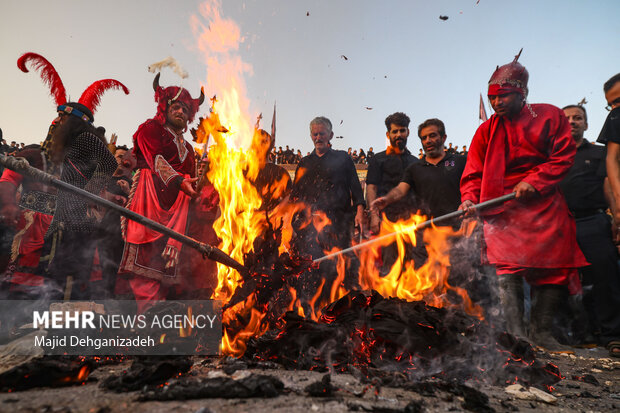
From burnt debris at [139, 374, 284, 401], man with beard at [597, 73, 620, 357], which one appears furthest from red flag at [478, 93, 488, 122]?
burnt debris at [139, 374, 284, 401]

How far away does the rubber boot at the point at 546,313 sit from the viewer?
3627 mm

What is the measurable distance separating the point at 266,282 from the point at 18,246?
3396 millimetres

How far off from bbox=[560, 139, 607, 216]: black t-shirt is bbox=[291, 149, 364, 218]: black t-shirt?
2.71m

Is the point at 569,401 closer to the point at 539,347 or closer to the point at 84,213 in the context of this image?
the point at 539,347

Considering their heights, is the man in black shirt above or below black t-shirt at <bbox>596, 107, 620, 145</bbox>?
below

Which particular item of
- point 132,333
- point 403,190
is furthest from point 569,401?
point 132,333

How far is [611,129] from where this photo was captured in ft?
12.3

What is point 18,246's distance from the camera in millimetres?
4254

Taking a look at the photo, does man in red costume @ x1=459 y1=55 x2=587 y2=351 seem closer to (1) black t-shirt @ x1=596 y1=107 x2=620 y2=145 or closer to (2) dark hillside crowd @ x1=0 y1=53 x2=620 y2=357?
(2) dark hillside crowd @ x1=0 y1=53 x2=620 y2=357

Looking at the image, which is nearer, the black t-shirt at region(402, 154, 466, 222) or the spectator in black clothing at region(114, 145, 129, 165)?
the black t-shirt at region(402, 154, 466, 222)

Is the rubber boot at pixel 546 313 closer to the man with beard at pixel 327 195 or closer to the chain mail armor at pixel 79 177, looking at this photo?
the man with beard at pixel 327 195

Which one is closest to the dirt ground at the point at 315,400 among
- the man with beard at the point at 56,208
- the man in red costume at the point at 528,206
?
the man in red costume at the point at 528,206

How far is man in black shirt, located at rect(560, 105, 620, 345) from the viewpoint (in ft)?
13.3

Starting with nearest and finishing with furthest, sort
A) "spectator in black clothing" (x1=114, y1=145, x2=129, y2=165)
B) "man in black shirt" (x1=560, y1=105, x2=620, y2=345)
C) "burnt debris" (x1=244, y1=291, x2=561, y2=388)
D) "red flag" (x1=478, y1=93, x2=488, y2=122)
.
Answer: "burnt debris" (x1=244, y1=291, x2=561, y2=388), "man in black shirt" (x1=560, y1=105, x2=620, y2=345), "spectator in black clothing" (x1=114, y1=145, x2=129, y2=165), "red flag" (x1=478, y1=93, x2=488, y2=122)
